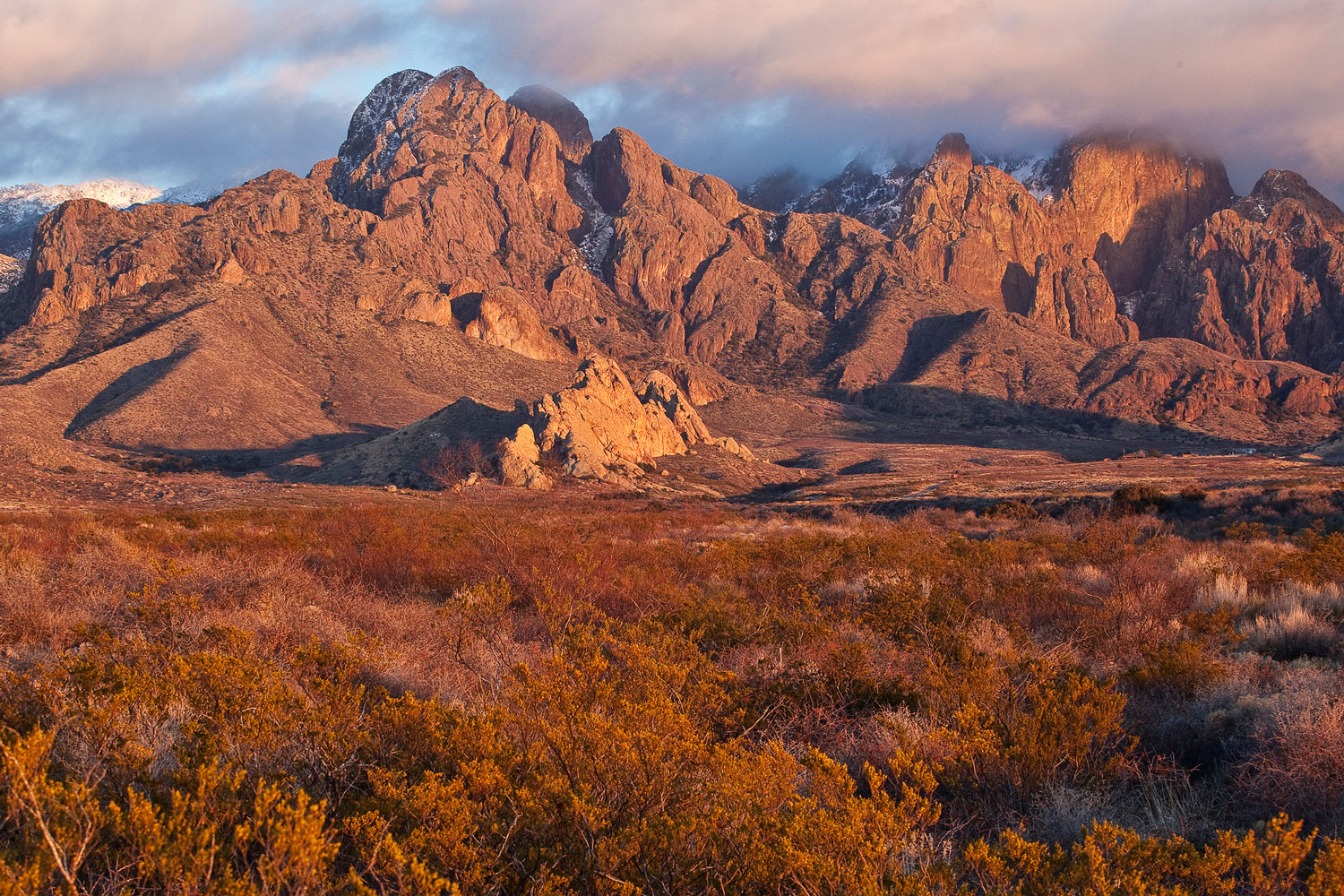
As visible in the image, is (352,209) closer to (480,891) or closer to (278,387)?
(278,387)

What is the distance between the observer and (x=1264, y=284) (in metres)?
164

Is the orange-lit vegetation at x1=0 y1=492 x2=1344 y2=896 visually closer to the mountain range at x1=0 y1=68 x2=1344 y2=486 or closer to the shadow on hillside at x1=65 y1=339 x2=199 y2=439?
the mountain range at x1=0 y1=68 x2=1344 y2=486

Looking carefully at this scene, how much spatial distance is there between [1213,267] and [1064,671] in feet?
694

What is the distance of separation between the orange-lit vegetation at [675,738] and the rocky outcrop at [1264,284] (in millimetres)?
195554

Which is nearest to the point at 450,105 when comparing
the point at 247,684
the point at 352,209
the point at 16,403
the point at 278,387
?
the point at 352,209

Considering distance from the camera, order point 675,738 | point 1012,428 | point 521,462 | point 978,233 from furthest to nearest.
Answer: point 978,233 < point 1012,428 < point 521,462 < point 675,738

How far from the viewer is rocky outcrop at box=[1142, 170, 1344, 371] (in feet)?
528

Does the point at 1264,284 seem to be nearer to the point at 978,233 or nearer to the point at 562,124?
the point at 978,233

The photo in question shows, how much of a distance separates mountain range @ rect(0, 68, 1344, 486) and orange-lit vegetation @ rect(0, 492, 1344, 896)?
6369 centimetres

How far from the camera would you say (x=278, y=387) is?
284 ft

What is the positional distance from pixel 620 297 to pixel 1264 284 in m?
144

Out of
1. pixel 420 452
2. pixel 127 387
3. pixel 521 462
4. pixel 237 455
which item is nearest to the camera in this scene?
pixel 521 462

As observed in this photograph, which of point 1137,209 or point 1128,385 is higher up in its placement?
point 1137,209

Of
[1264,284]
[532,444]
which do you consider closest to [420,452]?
[532,444]
